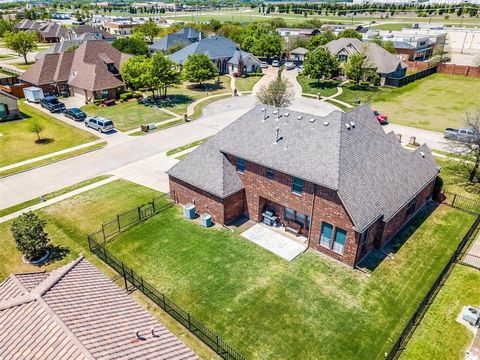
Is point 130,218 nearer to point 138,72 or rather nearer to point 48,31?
point 138,72

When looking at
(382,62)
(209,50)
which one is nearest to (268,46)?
(209,50)

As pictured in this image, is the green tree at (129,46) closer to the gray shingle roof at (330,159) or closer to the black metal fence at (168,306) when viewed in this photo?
the gray shingle roof at (330,159)

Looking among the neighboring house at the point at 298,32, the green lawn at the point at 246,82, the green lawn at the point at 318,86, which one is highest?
the neighboring house at the point at 298,32

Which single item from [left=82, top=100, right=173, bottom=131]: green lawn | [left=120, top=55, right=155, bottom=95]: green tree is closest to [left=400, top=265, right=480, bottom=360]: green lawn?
[left=82, top=100, right=173, bottom=131]: green lawn

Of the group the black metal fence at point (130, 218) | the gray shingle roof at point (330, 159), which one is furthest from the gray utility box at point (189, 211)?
the black metal fence at point (130, 218)

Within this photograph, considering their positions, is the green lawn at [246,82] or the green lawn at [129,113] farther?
the green lawn at [246,82]

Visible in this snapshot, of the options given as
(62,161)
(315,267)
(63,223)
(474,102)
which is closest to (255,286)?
(315,267)

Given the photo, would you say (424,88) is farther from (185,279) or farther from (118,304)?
(118,304)

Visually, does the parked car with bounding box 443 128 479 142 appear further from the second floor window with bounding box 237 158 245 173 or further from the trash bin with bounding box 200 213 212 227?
the trash bin with bounding box 200 213 212 227
